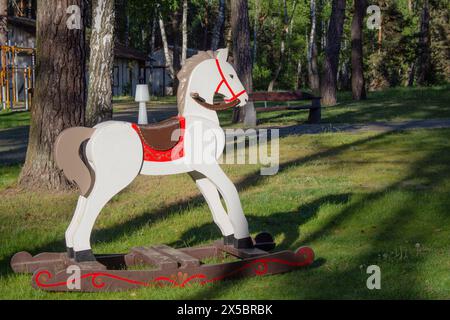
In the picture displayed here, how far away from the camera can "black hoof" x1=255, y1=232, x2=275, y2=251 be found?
645cm

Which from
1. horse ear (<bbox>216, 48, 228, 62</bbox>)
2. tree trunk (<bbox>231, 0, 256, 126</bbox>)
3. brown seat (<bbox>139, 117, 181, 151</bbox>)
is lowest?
brown seat (<bbox>139, 117, 181, 151</bbox>)

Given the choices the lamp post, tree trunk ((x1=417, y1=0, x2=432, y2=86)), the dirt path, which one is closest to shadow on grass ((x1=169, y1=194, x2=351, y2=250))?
the dirt path

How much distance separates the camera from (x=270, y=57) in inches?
3014

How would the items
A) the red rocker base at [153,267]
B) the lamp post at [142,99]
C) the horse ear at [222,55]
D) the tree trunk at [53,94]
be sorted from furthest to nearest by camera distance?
the lamp post at [142,99] < the tree trunk at [53,94] < the horse ear at [222,55] < the red rocker base at [153,267]

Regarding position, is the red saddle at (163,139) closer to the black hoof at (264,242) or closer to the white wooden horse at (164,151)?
the white wooden horse at (164,151)

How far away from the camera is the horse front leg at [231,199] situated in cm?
606

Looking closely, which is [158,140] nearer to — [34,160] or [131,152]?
[131,152]

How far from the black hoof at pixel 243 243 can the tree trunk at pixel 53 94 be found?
3.93 m

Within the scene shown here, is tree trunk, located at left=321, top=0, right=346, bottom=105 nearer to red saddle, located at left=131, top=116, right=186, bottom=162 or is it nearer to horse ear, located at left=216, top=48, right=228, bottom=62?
horse ear, located at left=216, top=48, right=228, bottom=62

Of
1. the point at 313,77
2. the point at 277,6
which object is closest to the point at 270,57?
the point at 277,6

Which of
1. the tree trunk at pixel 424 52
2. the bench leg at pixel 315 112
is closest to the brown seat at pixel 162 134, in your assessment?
the bench leg at pixel 315 112

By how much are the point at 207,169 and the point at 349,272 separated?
1.40 m

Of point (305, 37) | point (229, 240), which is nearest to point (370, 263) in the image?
point (229, 240)

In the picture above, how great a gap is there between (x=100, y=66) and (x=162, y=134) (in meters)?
9.26
